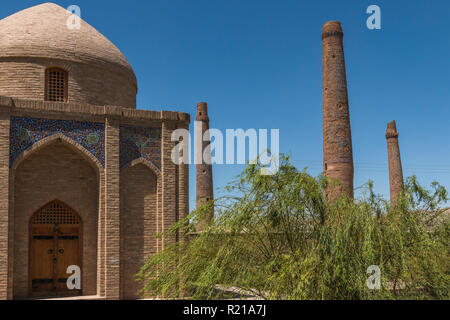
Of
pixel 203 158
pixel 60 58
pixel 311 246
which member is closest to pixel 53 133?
pixel 60 58

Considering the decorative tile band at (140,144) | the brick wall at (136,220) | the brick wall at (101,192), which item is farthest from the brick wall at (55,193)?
the decorative tile band at (140,144)

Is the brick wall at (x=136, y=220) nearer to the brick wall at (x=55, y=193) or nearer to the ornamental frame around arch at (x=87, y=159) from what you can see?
the ornamental frame around arch at (x=87, y=159)

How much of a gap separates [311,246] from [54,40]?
27.0 feet

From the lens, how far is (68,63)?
490 inches

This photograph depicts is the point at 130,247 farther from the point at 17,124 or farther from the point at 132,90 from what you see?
the point at 132,90

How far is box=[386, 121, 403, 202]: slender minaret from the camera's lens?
2280 centimetres

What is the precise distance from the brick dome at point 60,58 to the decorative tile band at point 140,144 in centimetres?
153

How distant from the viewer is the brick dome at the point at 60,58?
39.6 feet

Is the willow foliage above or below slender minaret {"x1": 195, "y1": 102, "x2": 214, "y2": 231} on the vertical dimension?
below

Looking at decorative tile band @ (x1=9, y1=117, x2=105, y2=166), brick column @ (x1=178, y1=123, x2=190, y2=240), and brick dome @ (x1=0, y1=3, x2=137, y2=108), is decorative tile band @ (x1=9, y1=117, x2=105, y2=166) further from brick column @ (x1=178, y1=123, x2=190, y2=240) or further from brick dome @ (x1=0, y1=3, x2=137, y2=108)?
brick column @ (x1=178, y1=123, x2=190, y2=240)

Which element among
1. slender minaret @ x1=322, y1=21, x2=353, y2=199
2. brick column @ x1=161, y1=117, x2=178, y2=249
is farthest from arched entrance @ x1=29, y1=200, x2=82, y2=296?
slender minaret @ x1=322, y1=21, x2=353, y2=199

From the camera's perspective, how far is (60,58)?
12328 mm
